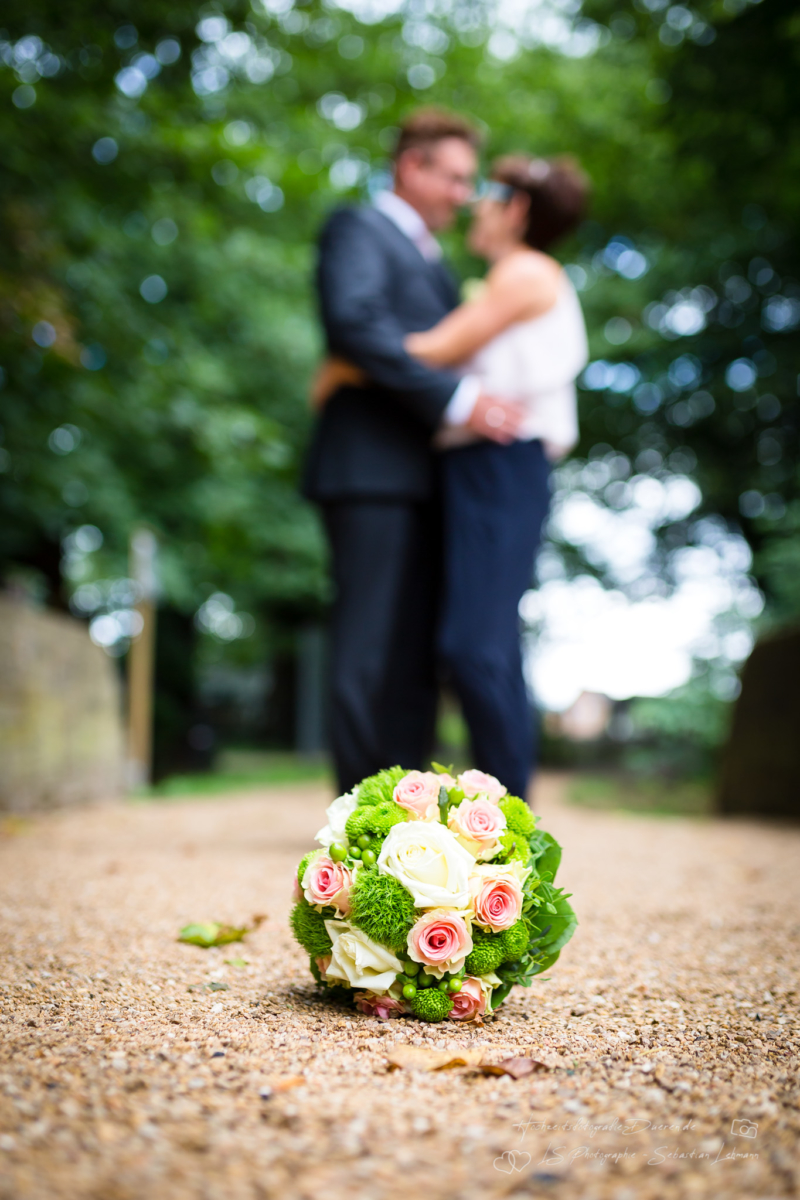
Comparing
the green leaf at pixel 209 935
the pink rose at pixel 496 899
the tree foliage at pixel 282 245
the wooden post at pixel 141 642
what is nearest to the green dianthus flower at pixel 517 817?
the pink rose at pixel 496 899

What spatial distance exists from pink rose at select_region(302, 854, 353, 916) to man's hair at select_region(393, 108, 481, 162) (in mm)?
2509

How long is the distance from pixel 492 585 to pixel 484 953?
1191 mm

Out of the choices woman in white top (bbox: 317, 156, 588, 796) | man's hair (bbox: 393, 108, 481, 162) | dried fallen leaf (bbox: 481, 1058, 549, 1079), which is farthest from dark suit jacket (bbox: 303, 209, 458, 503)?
dried fallen leaf (bbox: 481, 1058, 549, 1079)

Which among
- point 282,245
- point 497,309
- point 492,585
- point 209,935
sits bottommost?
point 209,935

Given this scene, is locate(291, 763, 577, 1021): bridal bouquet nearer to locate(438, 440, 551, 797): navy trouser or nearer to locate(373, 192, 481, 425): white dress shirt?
locate(438, 440, 551, 797): navy trouser

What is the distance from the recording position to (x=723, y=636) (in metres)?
7.52

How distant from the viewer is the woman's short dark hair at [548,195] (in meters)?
2.86

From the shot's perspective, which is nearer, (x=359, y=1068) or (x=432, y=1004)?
(x=359, y=1068)

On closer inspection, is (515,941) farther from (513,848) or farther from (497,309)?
(497,309)

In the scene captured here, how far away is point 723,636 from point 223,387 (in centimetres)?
412

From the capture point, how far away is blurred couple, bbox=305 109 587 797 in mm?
2494

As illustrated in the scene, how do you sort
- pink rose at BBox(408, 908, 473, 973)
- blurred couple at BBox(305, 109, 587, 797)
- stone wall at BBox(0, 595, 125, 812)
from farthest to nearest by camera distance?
stone wall at BBox(0, 595, 125, 812) < blurred couple at BBox(305, 109, 587, 797) < pink rose at BBox(408, 908, 473, 973)

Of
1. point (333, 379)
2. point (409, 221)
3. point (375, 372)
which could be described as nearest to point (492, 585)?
point (375, 372)

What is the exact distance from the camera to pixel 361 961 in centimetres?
137
